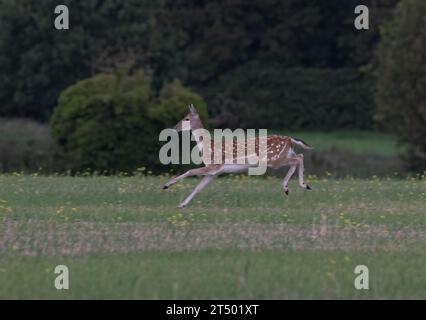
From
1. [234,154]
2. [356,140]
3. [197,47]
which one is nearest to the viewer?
[234,154]

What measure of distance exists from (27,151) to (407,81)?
472 inches

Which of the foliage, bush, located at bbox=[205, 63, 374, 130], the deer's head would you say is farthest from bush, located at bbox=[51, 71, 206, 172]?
bush, located at bbox=[205, 63, 374, 130]

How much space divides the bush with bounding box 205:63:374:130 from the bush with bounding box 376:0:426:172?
1773 cm

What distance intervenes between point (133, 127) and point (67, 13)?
58.4ft

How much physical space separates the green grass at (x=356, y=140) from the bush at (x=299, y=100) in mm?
907

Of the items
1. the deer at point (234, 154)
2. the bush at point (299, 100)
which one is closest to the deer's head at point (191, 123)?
the deer at point (234, 154)

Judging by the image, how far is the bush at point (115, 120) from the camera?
35.9 meters

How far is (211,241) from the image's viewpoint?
15867 millimetres

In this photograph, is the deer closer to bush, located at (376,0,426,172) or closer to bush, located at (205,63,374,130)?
bush, located at (376,0,426,172)

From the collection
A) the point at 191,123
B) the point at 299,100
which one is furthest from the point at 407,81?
the point at 191,123

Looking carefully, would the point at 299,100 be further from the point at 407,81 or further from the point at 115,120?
the point at 115,120

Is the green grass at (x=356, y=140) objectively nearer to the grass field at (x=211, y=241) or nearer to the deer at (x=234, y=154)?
the deer at (x=234, y=154)
